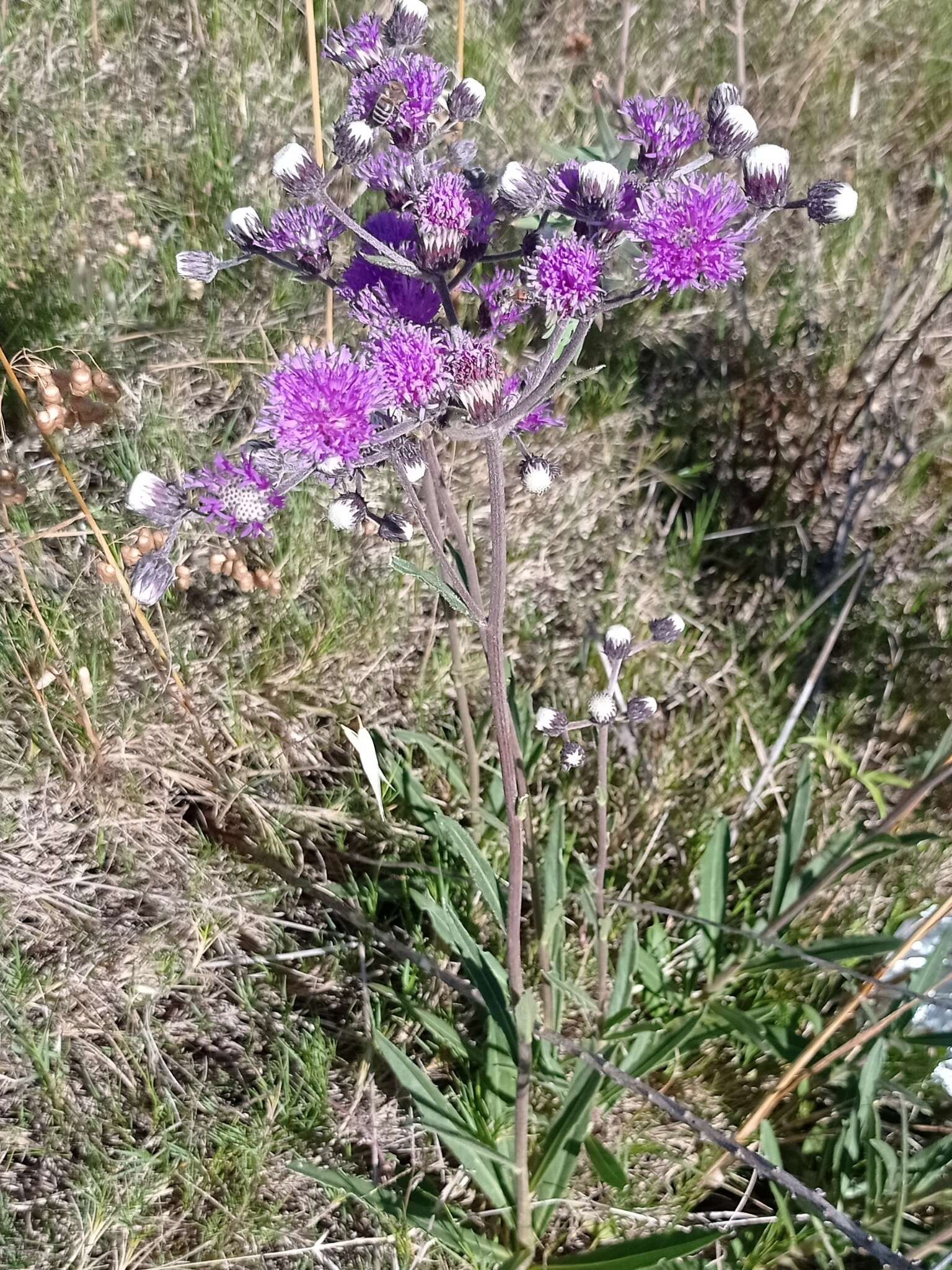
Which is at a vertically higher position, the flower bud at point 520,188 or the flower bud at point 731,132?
the flower bud at point 731,132

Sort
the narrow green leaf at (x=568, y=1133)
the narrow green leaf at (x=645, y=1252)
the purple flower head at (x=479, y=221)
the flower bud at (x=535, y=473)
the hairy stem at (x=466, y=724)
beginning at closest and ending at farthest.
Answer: the purple flower head at (x=479, y=221) → the flower bud at (x=535, y=473) → the narrow green leaf at (x=645, y=1252) → the narrow green leaf at (x=568, y=1133) → the hairy stem at (x=466, y=724)

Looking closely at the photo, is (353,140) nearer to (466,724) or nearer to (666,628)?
(666,628)

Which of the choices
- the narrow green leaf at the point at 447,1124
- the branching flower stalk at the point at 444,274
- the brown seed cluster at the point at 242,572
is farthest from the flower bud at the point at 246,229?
the narrow green leaf at the point at 447,1124

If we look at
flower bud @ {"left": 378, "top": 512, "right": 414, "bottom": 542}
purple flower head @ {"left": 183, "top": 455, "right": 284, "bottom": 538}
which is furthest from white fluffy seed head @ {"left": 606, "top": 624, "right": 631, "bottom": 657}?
purple flower head @ {"left": 183, "top": 455, "right": 284, "bottom": 538}

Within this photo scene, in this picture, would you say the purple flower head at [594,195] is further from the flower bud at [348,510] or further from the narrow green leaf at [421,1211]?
the narrow green leaf at [421,1211]

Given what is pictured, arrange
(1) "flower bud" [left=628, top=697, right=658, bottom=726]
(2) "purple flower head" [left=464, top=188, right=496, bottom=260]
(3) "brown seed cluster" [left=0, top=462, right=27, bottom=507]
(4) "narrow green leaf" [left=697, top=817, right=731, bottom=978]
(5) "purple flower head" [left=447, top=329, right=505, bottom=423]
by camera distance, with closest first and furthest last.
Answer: (5) "purple flower head" [left=447, top=329, right=505, bottom=423]
(2) "purple flower head" [left=464, top=188, right=496, bottom=260]
(1) "flower bud" [left=628, top=697, right=658, bottom=726]
(4) "narrow green leaf" [left=697, top=817, right=731, bottom=978]
(3) "brown seed cluster" [left=0, top=462, right=27, bottom=507]

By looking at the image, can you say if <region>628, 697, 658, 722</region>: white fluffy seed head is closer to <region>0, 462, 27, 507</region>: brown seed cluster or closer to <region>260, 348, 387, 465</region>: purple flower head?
<region>260, 348, 387, 465</region>: purple flower head
